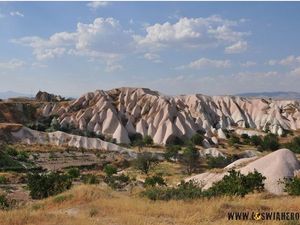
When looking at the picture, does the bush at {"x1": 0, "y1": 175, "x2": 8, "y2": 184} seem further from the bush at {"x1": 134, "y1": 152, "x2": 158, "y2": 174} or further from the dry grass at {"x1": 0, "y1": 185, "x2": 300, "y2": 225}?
the dry grass at {"x1": 0, "y1": 185, "x2": 300, "y2": 225}

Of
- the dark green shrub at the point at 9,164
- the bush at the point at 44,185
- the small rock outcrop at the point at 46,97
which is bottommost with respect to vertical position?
the dark green shrub at the point at 9,164

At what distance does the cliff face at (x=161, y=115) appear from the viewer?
89062 mm

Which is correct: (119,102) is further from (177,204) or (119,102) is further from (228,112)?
(177,204)

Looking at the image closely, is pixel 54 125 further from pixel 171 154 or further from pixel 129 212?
pixel 129 212

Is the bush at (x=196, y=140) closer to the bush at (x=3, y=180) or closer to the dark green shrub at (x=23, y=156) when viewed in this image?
the dark green shrub at (x=23, y=156)

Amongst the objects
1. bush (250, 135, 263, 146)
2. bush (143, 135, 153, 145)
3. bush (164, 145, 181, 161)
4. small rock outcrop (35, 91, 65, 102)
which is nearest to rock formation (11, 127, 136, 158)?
bush (164, 145, 181, 161)

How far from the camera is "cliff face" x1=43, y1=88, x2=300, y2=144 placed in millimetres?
89062

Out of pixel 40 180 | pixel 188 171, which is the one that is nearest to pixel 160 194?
pixel 40 180

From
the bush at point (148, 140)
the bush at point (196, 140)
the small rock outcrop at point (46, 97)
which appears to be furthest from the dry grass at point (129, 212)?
the small rock outcrop at point (46, 97)

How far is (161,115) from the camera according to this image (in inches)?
3637

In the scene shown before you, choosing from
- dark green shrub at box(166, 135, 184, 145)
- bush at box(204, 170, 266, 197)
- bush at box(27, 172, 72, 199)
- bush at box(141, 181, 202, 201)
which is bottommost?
dark green shrub at box(166, 135, 184, 145)

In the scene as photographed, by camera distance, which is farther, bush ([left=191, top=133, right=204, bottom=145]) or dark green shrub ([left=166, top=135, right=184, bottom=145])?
dark green shrub ([left=166, top=135, right=184, bottom=145])

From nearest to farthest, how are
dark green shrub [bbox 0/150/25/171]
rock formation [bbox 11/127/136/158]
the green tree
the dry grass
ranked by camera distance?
1. the dry grass
2. dark green shrub [bbox 0/150/25/171]
3. rock formation [bbox 11/127/136/158]
4. the green tree

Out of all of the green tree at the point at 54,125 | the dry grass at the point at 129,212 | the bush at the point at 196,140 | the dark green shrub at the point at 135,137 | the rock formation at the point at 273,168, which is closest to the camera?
the dry grass at the point at 129,212
